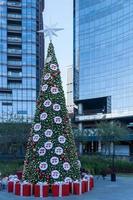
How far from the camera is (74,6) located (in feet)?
387

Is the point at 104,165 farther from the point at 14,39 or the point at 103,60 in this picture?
the point at 14,39

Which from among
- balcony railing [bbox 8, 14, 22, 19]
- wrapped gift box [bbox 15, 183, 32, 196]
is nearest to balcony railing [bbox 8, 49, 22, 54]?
balcony railing [bbox 8, 14, 22, 19]

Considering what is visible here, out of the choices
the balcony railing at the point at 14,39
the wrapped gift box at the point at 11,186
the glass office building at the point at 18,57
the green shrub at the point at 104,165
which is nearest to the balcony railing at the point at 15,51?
the glass office building at the point at 18,57

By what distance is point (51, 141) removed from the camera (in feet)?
83.8

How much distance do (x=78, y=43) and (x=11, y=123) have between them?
201 ft

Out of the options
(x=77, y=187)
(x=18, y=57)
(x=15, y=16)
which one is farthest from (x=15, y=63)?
(x=77, y=187)

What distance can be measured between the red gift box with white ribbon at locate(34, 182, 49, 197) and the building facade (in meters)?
74.1

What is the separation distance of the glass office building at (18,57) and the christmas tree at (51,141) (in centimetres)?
9412

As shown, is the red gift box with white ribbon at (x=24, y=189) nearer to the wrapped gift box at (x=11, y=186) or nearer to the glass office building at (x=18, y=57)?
the wrapped gift box at (x=11, y=186)

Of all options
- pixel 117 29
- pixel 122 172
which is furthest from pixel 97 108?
pixel 122 172

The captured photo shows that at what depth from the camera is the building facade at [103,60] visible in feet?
326

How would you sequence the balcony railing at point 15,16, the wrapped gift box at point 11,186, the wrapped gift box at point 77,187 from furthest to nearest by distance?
the balcony railing at point 15,16
the wrapped gift box at point 11,186
the wrapped gift box at point 77,187

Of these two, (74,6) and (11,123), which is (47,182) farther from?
(74,6)

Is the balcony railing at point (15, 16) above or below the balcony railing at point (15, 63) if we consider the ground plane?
above
